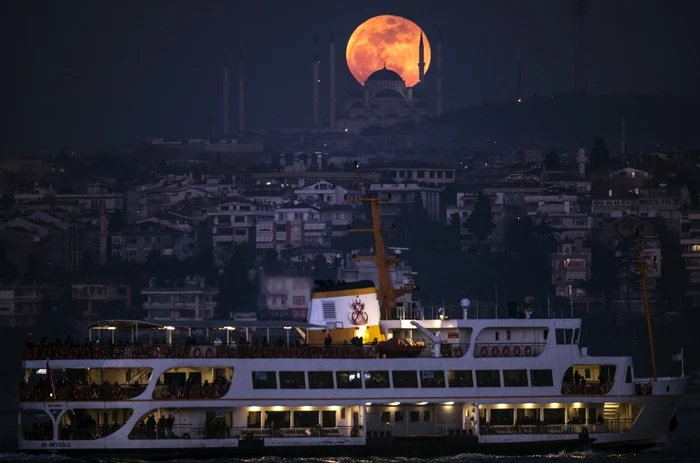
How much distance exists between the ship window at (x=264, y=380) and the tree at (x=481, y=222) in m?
79.1

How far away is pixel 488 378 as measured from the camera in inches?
1773

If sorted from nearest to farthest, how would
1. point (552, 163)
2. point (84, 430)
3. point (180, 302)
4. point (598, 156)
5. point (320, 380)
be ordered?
point (84, 430) → point (320, 380) → point (180, 302) → point (598, 156) → point (552, 163)

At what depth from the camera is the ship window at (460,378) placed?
4491 cm

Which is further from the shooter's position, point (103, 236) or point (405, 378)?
point (103, 236)

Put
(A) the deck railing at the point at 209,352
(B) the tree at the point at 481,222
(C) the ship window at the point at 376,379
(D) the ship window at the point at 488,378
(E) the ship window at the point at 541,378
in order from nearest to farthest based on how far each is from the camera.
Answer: (A) the deck railing at the point at 209,352 → (C) the ship window at the point at 376,379 → (D) the ship window at the point at 488,378 → (E) the ship window at the point at 541,378 → (B) the tree at the point at 481,222

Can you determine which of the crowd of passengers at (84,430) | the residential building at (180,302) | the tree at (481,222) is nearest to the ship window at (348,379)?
the crowd of passengers at (84,430)

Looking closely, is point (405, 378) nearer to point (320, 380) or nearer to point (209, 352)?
point (320, 380)

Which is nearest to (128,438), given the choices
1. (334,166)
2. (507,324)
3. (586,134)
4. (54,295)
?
(507,324)

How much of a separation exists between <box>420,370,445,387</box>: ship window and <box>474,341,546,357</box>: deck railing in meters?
1.12

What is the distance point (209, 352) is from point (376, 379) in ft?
12.7

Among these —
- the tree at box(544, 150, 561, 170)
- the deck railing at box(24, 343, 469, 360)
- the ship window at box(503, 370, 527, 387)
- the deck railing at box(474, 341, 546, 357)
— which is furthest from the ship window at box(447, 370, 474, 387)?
the tree at box(544, 150, 561, 170)

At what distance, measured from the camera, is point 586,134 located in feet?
647

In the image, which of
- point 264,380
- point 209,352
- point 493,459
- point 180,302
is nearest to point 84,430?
point 209,352

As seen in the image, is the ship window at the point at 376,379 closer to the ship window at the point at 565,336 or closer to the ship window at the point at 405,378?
the ship window at the point at 405,378
